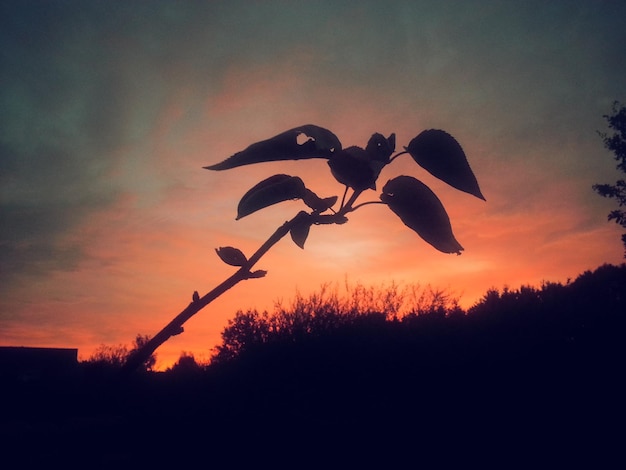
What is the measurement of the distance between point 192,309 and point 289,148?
32 centimetres

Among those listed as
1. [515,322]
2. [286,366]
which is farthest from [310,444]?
[515,322]

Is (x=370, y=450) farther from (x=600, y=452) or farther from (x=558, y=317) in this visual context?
(x=558, y=317)

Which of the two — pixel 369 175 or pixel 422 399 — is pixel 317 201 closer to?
pixel 369 175

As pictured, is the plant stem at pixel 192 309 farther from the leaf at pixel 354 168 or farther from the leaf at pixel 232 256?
the leaf at pixel 354 168

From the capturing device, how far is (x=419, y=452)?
777 cm

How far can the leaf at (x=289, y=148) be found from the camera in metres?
0.74

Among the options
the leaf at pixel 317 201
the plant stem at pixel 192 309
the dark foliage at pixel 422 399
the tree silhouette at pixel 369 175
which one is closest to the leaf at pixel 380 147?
the tree silhouette at pixel 369 175

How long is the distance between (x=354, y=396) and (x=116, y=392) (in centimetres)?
1021

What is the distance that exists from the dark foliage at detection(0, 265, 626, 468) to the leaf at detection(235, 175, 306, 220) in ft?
19.3

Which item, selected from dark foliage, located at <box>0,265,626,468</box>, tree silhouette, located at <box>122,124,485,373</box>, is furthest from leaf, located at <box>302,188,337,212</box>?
dark foliage, located at <box>0,265,626,468</box>

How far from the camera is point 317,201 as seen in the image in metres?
0.83

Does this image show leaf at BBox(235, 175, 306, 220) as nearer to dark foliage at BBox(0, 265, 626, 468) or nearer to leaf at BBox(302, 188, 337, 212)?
leaf at BBox(302, 188, 337, 212)

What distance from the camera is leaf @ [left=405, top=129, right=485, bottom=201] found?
749 millimetres

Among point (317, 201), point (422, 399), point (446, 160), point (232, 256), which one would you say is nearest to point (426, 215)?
point (446, 160)
